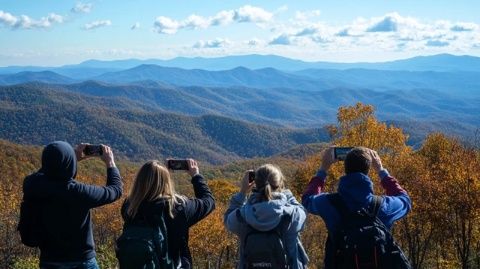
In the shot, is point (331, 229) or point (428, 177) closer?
point (331, 229)

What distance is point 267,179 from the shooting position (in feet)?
17.3

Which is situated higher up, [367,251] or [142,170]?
[142,170]

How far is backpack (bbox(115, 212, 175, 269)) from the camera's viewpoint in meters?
4.95

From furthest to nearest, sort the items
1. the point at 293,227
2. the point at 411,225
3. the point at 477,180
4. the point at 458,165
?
the point at 411,225 → the point at 458,165 → the point at 477,180 → the point at 293,227

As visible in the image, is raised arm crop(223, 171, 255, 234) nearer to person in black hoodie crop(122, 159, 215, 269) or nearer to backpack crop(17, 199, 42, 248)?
person in black hoodie crop(122, 159, 215, 269)

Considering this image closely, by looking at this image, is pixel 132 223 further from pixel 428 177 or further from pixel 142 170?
pixel 428 177

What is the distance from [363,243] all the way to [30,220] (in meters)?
3.57

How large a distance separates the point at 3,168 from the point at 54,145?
7642 cm

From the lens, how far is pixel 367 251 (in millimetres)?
4938

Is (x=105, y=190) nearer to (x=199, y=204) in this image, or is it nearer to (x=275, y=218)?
(x=199, y=204)

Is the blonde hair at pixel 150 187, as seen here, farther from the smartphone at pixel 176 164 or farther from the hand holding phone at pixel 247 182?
the hand holding phone at pixel 247 182

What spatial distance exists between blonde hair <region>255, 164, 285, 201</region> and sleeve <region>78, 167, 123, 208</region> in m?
1.64

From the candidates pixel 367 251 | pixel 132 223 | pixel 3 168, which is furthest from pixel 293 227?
pixel 3 168

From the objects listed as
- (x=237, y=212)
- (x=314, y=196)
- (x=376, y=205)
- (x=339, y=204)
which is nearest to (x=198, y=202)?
(x=237, y=212)
